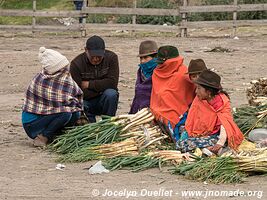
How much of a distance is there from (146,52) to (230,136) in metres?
1.64

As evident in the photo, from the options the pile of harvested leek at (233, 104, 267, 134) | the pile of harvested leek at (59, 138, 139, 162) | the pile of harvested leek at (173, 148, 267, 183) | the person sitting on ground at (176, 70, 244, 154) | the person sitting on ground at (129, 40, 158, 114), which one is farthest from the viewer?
the person sitting on ground at (129, 40, 158, 114)

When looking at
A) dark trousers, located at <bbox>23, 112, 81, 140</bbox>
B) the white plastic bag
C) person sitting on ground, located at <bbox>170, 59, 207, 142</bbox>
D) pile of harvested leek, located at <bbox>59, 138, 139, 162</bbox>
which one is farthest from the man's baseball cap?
the white plastic bag

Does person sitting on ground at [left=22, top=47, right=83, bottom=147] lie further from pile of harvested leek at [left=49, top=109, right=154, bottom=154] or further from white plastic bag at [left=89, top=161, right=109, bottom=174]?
white plastic bag at [left=89, top=161, right=109, bottom=174]

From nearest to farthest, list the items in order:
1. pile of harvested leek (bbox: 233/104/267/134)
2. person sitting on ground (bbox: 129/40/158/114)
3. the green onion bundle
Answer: the green onion bundle → pile of harvested leek (bbox: 233/104/267/134) → person sitting on ground (bbox: 129/40/158/114)

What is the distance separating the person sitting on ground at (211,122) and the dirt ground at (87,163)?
0.63m

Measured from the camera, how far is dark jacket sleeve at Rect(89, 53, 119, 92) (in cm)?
939

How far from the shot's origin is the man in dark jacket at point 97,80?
9.34 meters

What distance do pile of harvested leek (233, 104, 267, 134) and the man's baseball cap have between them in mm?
1688

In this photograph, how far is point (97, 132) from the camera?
8.45 m

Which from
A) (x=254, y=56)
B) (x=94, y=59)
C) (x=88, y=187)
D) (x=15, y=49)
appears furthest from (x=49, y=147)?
(x=15, y=49)

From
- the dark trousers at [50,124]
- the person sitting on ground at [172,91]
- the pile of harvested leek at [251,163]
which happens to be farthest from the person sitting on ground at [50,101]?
the pile of harvested leek at [251,163]

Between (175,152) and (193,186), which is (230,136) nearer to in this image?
(175,152)

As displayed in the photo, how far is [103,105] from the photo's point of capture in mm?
9453

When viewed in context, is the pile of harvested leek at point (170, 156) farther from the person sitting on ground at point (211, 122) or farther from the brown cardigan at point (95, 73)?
the brown cardigan at point (95, 73)
